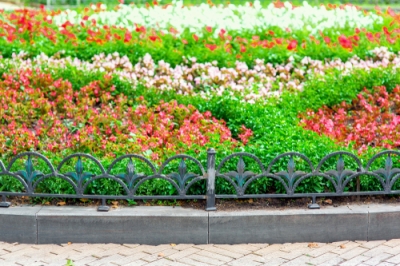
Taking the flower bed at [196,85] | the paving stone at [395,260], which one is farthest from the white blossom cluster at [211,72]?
the paving stone at [395,260]

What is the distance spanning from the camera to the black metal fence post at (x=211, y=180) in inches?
199

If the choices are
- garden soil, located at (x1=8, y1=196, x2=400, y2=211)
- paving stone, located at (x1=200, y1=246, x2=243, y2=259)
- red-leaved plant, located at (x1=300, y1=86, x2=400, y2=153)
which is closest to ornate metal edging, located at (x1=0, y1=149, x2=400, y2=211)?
garden soil, located at (x1=8, y1=196, x2=400, y2=211)

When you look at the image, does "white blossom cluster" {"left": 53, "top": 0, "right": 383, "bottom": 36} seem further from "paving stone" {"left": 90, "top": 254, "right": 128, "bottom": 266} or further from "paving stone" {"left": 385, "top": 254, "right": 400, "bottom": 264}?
"paving stone" {"left": 385, "top": 254, "right": 400, "bottom": 264}

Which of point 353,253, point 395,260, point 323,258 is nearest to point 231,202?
point 323,258

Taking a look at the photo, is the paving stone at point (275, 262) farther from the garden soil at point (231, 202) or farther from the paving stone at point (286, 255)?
the garden soil at point (231, 202)

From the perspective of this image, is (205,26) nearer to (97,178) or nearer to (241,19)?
(241,19)

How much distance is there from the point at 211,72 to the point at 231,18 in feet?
8.29

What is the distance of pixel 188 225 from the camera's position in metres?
5.01

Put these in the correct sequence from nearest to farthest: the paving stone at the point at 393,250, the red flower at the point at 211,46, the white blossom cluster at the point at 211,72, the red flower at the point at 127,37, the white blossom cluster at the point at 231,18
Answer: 1. the paving stone at the point at 393,250
2. the white blossom cluster at the point at 211,72
3. the red flower at the point at 211,46
4. the red flower at the point at 127,37
5. the white blossom cluster at the point at 231,18

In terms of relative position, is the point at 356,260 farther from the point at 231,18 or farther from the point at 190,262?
the point at 231,18

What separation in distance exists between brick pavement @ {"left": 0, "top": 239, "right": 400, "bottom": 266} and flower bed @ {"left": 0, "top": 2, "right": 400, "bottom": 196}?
49 centimetres

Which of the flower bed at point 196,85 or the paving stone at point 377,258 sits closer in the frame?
the paving stone at point 377,258

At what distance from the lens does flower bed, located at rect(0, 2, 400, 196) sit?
5.94 metres

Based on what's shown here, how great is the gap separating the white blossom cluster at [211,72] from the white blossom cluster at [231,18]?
4.55ft
